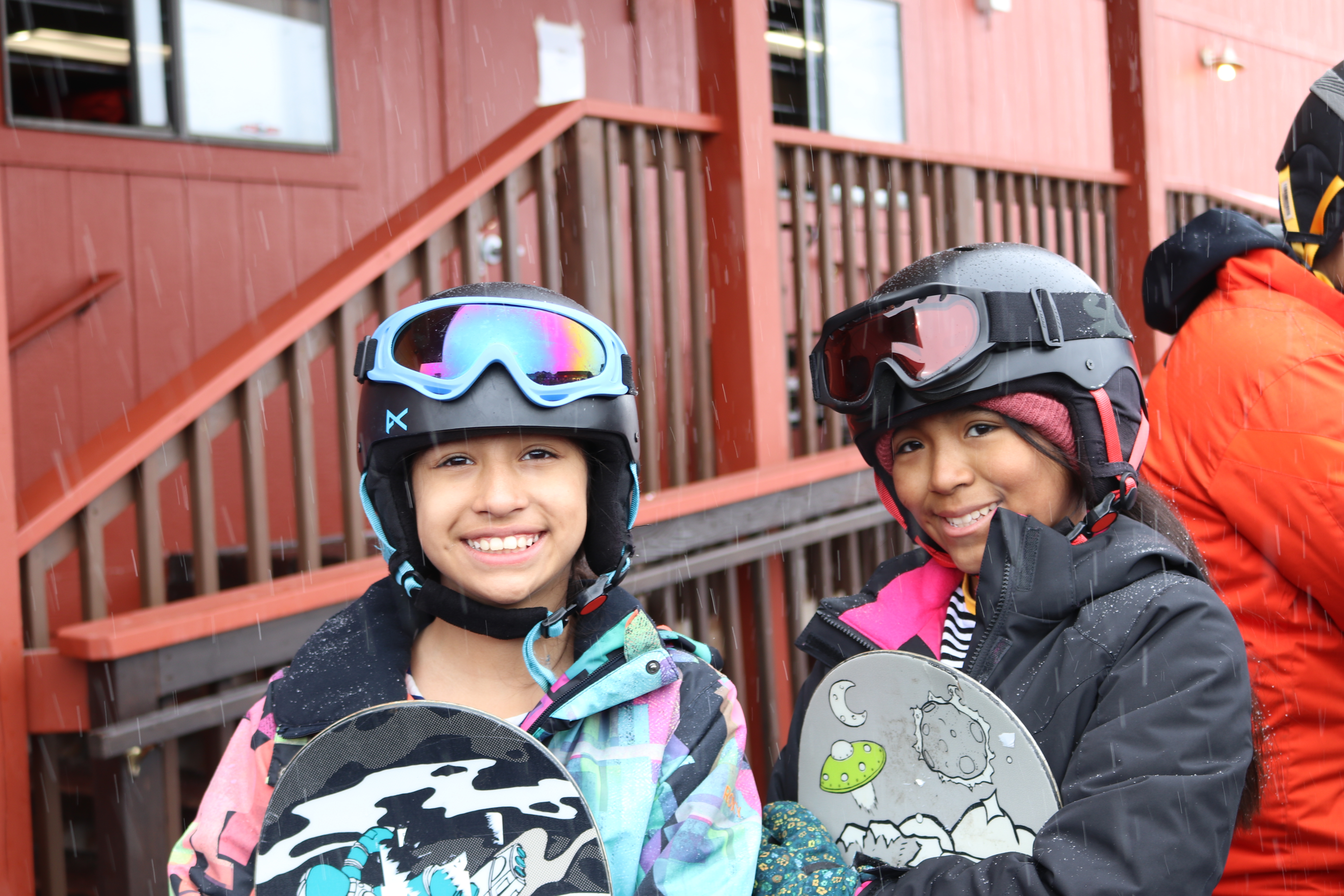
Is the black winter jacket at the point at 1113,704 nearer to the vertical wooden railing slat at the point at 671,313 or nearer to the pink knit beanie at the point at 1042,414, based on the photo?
the pink knit beanie at the point at 1042,414

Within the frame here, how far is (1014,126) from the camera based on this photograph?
31.2ft

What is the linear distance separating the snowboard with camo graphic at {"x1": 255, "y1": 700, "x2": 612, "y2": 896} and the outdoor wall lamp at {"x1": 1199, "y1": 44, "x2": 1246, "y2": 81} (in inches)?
459

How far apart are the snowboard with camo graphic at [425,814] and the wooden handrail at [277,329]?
4.83 ft

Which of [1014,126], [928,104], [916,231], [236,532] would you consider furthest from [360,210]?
[1014,126]

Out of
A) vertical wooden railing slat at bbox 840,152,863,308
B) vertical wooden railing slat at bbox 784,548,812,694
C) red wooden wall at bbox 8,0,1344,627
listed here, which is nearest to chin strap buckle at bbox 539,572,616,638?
vertical wooden railing slat at bbox 784,548,812,694

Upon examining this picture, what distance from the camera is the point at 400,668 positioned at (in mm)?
1826

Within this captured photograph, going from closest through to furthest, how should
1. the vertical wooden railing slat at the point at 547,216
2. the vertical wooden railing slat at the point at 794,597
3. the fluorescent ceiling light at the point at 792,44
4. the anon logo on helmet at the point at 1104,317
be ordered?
the anon logo on helmet at the point at 1104,317 < the vertical wooden railing slat at the point at 547,216 < the vertical wooden railing slat at the point at 794,597 < the fluorescent ceiling light at the point at 792,44

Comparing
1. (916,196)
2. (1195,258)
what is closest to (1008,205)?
(916,196)

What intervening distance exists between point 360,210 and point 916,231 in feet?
9.34

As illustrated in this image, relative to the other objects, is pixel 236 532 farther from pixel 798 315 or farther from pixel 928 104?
pixel 928 104

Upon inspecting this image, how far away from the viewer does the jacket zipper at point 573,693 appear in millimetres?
1684

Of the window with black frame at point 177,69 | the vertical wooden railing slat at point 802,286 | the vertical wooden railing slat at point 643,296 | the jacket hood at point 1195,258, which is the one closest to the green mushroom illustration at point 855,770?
the jacket hood at point 1195,258

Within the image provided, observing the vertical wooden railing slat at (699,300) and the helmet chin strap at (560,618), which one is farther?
the vertical wooden railing slat at (699,300)

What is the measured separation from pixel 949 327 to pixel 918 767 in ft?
2.48
